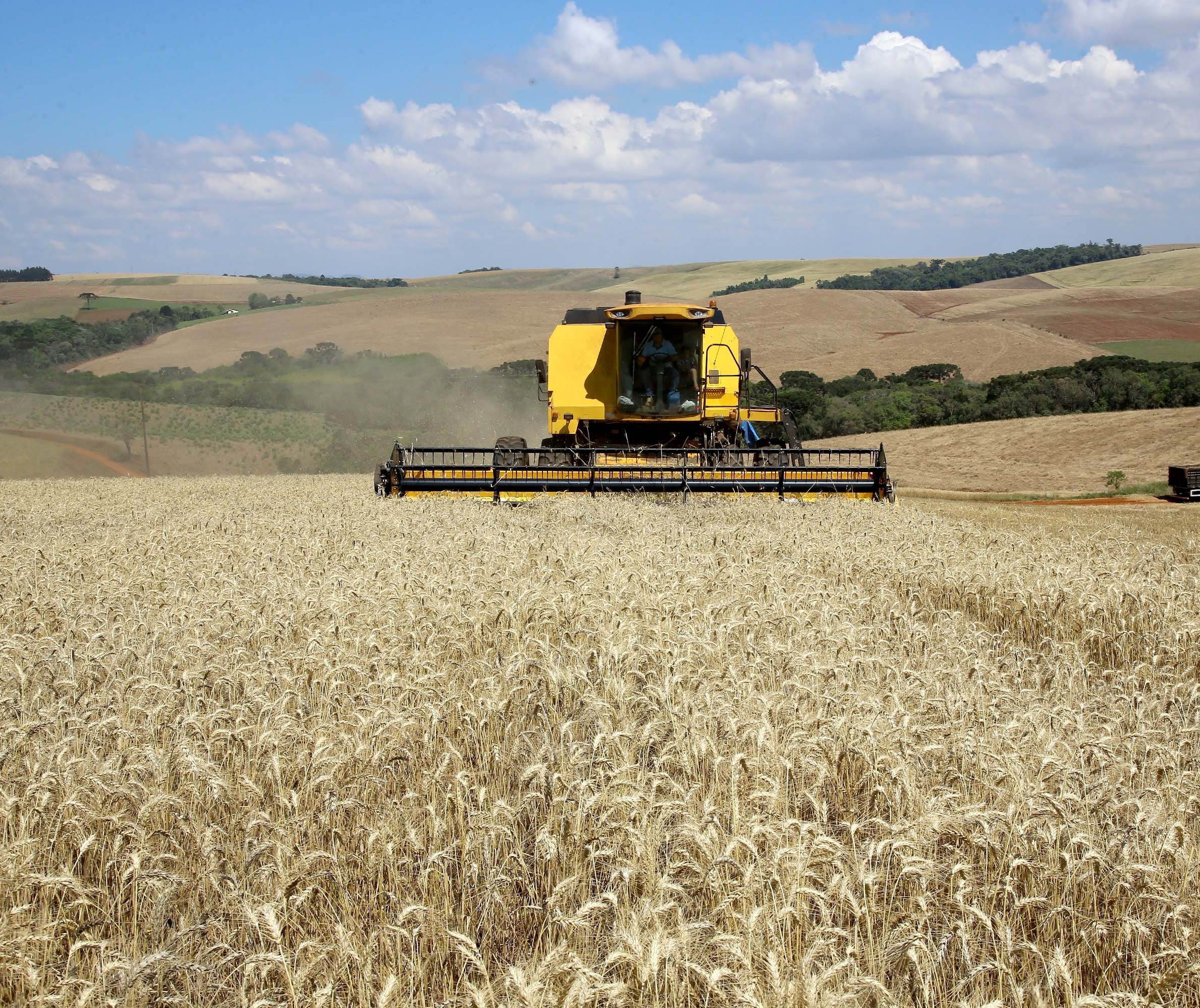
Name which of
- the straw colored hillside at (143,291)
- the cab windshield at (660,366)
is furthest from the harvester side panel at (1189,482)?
the straw colored hillside at (143,291)

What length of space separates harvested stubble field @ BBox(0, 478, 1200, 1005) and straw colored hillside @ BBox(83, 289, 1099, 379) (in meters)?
42.6

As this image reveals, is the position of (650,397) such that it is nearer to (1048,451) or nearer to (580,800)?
(580,800)

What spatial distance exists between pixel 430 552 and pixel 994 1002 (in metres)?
6.52

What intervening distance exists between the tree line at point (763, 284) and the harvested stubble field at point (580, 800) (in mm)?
85117

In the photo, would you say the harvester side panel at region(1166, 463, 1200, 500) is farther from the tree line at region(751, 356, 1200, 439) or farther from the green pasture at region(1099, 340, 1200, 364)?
the green pasture at region(1099, 340, 1200, 364)

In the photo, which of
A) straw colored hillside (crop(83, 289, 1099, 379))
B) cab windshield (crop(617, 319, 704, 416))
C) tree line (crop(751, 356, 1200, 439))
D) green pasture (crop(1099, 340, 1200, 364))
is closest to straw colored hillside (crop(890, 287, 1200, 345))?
green pasture (crop(1099, 340, 1200, 364))

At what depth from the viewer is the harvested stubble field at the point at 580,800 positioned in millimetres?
2428

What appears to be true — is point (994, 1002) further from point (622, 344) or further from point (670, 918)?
point (622, 344)

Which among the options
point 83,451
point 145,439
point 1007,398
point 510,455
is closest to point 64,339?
point 83,451

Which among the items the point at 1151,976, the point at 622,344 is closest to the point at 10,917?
the point at 1151,976

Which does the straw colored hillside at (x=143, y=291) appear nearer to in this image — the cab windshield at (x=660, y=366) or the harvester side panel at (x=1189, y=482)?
Result: the cab windshield at (x=660, y=366)

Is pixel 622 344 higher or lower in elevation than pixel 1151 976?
higher

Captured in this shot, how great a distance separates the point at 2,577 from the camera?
7082mm

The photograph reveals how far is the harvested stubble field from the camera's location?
95.6 inches
